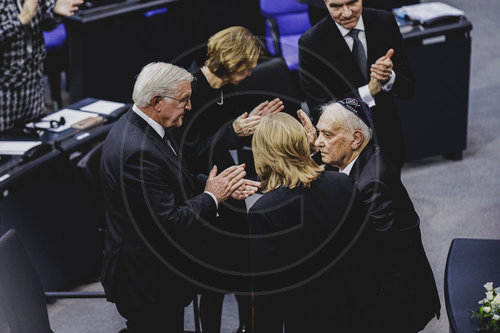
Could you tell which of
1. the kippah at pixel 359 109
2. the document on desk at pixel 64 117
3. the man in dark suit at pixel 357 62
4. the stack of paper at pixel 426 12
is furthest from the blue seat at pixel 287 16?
the kippah at pixel 359 109

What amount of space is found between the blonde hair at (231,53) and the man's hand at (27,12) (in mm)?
1460

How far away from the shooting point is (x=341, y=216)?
8.00 feet

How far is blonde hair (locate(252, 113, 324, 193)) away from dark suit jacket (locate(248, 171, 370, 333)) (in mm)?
41

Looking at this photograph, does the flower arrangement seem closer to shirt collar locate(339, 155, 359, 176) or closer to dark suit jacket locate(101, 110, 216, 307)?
shirt collar locate(339, 155, 359, 176)

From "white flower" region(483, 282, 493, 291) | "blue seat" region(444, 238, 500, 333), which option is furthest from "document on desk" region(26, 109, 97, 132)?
"white flower" region(483, 282, 493, 291)

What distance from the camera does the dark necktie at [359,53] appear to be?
3500 mm

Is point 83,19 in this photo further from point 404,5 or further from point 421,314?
point 421,314

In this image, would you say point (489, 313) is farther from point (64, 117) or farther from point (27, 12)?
point (27, 12)

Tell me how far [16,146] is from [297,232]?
2.00 m

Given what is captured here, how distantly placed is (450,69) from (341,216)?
2784mm

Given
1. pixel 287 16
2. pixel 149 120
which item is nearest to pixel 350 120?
pixel 149 120

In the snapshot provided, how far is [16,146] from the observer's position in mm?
3805

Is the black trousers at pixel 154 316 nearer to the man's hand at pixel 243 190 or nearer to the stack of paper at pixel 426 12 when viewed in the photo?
the man's hand at pixel 243 190

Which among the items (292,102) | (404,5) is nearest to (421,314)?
(292,102)
